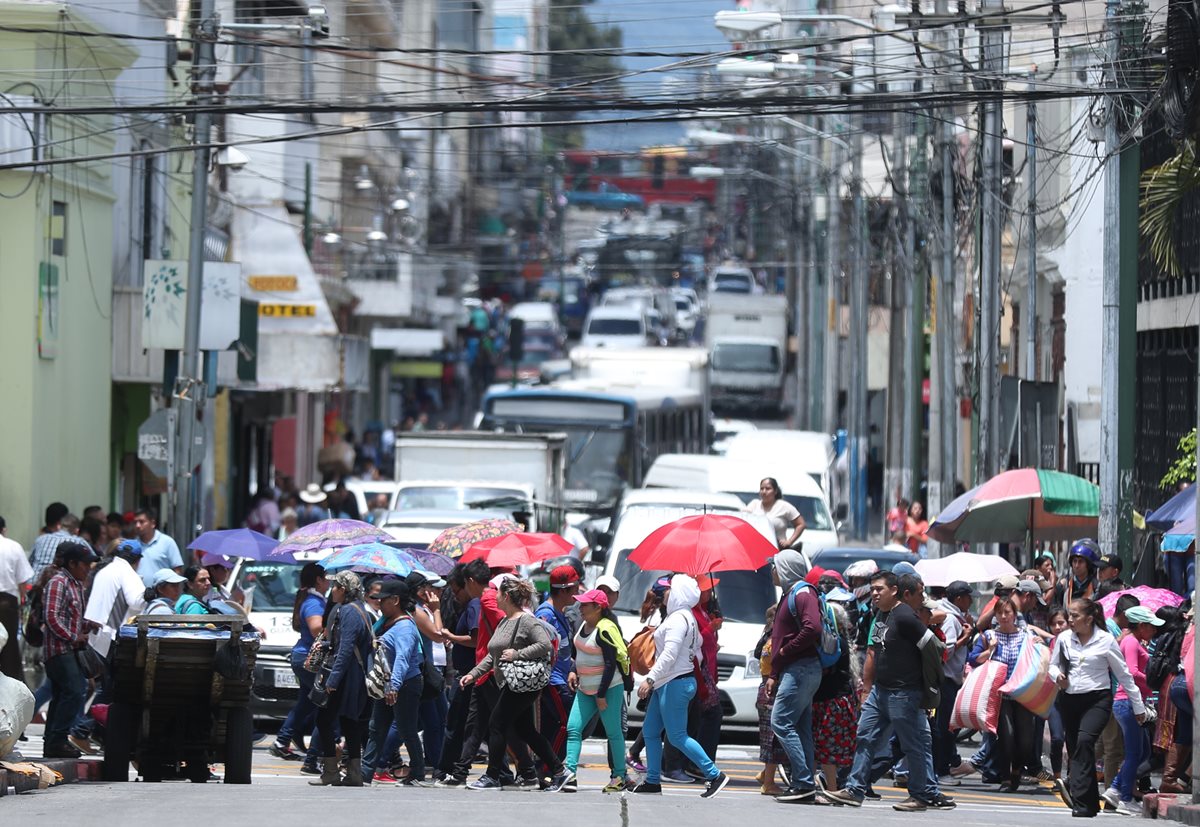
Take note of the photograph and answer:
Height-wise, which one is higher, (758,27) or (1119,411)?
(758,27)

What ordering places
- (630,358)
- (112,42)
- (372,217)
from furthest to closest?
(372,217), (630,358), (112,42)

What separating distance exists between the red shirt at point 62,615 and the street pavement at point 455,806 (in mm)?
1740

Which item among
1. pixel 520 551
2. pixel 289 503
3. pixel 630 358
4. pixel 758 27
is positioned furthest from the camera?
pixel 630 358

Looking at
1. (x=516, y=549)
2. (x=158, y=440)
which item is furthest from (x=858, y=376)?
(x=516, y=549)

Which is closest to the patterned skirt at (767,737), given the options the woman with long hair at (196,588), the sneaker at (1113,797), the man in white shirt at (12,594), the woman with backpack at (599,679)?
the woman with backpack at (599,679)

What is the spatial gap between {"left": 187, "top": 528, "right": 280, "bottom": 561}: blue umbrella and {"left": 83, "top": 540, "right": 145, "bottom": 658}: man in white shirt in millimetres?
2263

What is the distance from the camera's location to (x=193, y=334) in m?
23.7

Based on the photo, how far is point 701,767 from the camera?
1368cm

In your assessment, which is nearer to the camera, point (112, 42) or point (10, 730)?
point (10, 730)

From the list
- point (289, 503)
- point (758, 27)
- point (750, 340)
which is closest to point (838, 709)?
point (758, 27)

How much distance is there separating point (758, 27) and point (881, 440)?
90.8 ft

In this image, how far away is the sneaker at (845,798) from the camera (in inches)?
534

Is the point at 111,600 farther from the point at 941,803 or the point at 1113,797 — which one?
the point at 1113,797

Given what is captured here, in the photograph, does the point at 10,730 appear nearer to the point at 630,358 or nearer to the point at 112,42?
the point at 112,42
